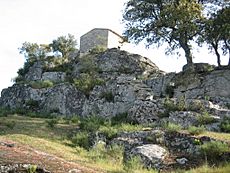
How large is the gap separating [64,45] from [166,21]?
1309 cm

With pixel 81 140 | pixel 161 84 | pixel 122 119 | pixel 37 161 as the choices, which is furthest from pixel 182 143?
pixel 161 84

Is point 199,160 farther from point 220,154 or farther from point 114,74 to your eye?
point 114,74

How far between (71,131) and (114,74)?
11500mm

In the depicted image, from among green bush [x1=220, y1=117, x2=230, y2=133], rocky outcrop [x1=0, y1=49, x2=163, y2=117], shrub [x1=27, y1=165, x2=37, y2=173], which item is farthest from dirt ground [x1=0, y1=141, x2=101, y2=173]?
rocky outcrop [x1=0, y1=49, x2=163, y2=117]

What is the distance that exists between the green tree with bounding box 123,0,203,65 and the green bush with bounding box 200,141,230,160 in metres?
15.8

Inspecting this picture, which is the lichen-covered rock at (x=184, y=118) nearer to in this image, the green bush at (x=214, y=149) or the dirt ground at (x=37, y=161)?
the green bush at (x=214, y=149)

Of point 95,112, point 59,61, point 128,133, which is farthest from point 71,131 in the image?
point 59,61

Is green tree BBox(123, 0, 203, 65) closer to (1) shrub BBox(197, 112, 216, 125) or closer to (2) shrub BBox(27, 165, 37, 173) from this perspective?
(1) shrub BBox(197, 112, 216, 125)

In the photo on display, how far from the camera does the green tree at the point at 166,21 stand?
30.7m

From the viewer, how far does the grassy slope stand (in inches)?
573

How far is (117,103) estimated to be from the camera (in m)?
27.8

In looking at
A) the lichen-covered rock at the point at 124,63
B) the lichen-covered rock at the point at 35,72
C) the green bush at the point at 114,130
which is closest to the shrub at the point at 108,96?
the lichen-covered rock at the point at 124,63

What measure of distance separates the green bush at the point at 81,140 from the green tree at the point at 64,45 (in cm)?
2117

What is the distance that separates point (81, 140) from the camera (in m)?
19.7
